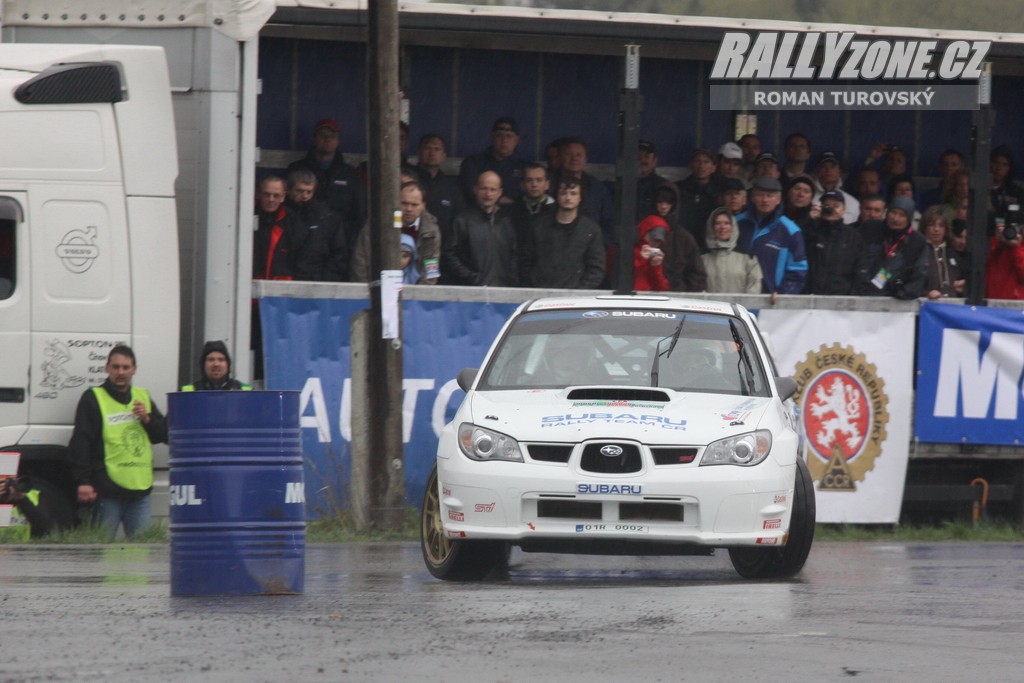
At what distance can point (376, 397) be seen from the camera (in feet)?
45.9

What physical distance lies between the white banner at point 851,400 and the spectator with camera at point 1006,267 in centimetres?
179

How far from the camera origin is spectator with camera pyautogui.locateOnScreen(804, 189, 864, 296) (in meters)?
16.0

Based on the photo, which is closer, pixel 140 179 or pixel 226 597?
pixel 226 597

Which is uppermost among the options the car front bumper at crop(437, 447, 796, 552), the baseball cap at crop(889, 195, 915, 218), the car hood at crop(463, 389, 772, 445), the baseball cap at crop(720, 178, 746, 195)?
the baseball cap at crop(720, 178, 746, 195)

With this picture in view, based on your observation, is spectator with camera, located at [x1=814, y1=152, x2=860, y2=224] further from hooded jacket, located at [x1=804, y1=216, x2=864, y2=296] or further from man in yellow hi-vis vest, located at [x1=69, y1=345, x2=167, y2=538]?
man in yellow hi-vis vest, located at [x1=69, y1=345, x2=167, y2=538]

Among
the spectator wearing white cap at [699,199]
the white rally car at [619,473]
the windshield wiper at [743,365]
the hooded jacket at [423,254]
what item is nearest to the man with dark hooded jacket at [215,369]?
the hooded jacket at [423,254]

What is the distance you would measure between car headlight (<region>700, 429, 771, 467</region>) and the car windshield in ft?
2.31

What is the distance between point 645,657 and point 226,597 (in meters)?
2.62

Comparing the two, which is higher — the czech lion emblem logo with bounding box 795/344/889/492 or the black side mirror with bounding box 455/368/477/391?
the black side mirror with bounding box 455/368/477/391

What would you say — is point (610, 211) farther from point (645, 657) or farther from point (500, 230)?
point (645, 657)

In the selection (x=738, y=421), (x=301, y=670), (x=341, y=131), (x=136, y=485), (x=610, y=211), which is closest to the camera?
(x=301, y=670)

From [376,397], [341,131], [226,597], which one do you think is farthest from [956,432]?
[226,597]

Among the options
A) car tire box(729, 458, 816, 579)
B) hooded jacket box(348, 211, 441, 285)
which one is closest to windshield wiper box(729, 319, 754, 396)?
car tire box(729, 458, 816, 579)

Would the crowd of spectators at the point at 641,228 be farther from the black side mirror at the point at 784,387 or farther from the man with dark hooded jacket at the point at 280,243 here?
the black side mirror at the point at 784,387
